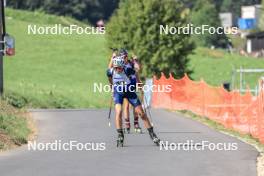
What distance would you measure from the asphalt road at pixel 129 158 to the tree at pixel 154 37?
30106mm

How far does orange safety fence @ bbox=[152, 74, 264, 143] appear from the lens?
1762cm

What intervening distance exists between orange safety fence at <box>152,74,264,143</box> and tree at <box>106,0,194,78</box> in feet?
58.1

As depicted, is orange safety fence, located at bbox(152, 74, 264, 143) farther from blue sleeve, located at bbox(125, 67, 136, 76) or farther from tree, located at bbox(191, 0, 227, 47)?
tree, located at bbox(191, 0, 227, 47)

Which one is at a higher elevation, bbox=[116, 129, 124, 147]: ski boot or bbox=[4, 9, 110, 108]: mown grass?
bbox=[4, 9, 110, 108]: mown grass

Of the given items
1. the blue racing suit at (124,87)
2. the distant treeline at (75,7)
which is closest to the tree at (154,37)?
the blue racing suit at (124,87)

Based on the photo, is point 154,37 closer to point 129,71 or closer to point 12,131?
point 12,131

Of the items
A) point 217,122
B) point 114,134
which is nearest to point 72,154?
point 114,134

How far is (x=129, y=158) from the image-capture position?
12.5 metres

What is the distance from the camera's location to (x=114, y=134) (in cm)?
1666

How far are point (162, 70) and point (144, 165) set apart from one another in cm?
3654

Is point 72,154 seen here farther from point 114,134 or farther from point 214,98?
point 214,98

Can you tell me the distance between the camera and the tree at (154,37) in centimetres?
4816

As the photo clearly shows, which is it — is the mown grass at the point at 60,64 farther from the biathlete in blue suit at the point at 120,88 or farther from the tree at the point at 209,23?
the tree at the point at 209,23

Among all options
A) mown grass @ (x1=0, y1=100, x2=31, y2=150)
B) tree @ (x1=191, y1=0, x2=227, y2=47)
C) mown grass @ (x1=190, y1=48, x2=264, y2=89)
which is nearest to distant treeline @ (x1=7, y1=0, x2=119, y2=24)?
tree @ (x1=191, y1=0, x2=227, y2=47)
